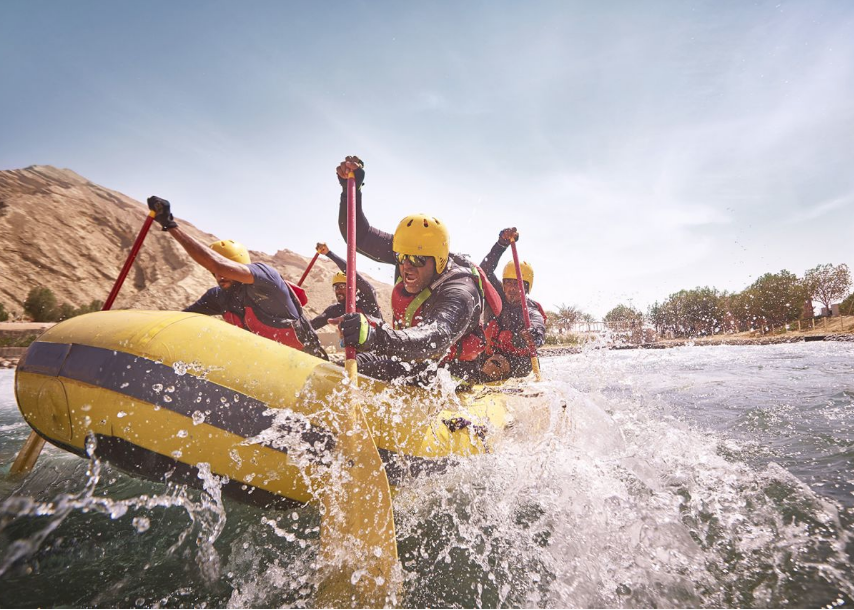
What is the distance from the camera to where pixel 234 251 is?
488cm

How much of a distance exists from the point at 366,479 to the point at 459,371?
6.80 feet

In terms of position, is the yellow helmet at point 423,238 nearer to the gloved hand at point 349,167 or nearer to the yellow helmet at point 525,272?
the gloved hand at point 349,167

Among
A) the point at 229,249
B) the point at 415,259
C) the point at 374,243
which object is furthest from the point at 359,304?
the point at 415,259

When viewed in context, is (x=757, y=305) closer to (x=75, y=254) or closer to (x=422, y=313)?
(x=422, y=313)

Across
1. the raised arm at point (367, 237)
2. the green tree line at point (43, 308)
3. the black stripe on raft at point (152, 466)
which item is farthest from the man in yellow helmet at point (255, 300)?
the green tree line at point (43, 308)

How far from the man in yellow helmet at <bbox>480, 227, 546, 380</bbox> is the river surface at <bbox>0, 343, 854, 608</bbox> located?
189cm

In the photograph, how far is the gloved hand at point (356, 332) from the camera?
2.48 metres

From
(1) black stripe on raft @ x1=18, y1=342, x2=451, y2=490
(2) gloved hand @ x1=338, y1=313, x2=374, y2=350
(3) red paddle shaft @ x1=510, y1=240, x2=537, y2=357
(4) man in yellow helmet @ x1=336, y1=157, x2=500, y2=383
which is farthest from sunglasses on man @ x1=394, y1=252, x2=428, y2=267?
(3) red paddle shaft @ x1=510, y1=240, x2=537, y2=357

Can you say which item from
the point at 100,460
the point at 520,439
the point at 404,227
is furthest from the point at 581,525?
the point at 100,460

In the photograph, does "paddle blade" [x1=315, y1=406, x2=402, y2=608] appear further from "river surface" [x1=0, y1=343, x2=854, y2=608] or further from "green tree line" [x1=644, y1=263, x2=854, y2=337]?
"green tree line" [x1=644, y1=263, x2=854, y2=337]

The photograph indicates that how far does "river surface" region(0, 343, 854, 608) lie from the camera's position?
1.99 metres

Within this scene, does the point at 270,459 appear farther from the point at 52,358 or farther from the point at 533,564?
the point at 533,564

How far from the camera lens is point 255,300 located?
4.38 m

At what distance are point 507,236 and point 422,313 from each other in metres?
3.85
